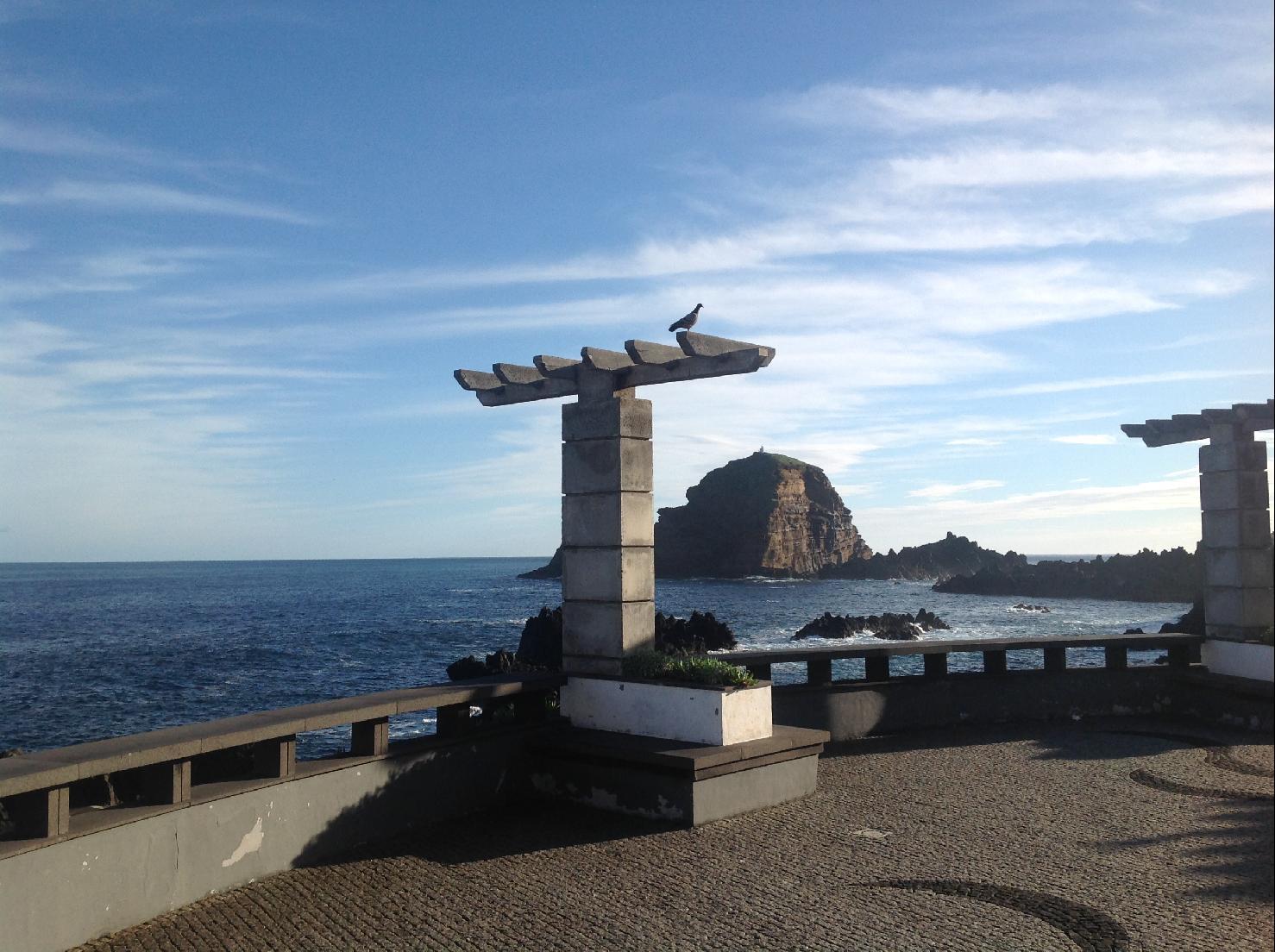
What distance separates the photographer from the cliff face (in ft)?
454

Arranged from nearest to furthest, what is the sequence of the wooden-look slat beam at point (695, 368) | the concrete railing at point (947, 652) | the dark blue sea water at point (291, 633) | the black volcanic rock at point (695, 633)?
the wooden-look slat beam at point (695, 368) → the concrete railing at point (947, 652) → the dark blue sea water at point (291, 633) → the black volcanic rock at point (695, 633)

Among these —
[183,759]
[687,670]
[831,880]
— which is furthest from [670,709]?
[183,759]

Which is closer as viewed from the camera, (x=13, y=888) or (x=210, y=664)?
(x=13, y=888)

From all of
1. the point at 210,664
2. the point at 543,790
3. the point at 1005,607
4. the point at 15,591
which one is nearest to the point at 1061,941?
the point at 543,790

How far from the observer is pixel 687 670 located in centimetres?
927

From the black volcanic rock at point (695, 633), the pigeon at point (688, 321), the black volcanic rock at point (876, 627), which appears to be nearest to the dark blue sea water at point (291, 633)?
the black volcanic rock at point (876, 627)

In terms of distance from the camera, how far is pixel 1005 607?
102000 mm

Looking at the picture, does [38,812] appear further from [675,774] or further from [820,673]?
[820,673]

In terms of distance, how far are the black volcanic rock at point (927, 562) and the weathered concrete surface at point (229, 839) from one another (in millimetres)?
147806

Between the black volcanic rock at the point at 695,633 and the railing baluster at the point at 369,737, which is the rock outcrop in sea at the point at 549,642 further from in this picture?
the railing baluster at the point at 369,737

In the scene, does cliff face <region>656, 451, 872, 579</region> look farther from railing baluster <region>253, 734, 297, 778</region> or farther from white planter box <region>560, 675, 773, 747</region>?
railing baluster <region>253, 734, 297, 778</region>

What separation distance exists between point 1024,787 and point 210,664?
53.8 m

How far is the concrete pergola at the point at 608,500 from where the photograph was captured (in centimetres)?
954

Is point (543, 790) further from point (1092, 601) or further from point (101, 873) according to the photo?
point (1092, 601)
